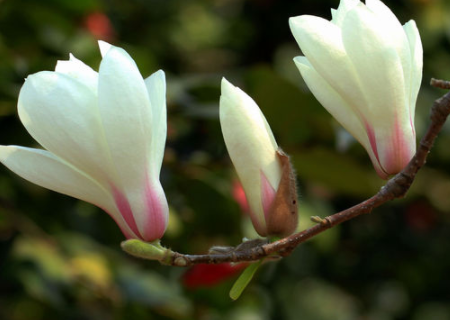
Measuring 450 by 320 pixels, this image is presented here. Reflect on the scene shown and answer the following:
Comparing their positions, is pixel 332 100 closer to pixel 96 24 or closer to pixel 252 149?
pixel 252 149

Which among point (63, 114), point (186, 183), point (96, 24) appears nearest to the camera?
point (63, 114)

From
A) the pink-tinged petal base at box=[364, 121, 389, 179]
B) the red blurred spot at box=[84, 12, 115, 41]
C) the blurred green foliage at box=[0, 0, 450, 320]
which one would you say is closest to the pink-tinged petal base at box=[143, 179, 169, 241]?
the pink-tinged petal base at box=[364, 121, 389, 179]

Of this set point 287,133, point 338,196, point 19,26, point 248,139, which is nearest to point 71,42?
point 19,26

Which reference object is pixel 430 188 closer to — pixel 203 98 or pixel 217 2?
pixel 217 2

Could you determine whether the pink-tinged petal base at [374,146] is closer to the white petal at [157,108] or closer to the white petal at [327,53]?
the white petal at [327,53]

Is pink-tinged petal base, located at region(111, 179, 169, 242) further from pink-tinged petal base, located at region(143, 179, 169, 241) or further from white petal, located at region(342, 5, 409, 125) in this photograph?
white petal, located at region(342, 5, 409, 125)

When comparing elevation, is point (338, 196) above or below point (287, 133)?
below

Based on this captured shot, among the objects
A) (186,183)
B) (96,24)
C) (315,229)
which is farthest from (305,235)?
(96,24)

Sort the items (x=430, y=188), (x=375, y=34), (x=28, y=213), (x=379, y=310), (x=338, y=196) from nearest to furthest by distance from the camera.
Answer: (x=375, y=34) → (x=28, y=213) → (x=338, y=196) → (x=430, y=188) → (x=379, y=310)
